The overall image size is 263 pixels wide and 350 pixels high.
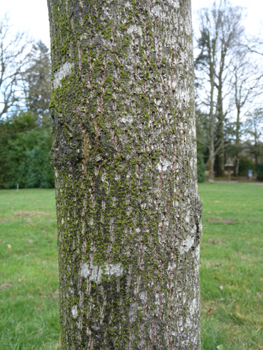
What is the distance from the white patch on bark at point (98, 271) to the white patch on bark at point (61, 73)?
737mm

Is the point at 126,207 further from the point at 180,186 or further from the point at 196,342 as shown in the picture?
the point at 196,342

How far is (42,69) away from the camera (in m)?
26.0

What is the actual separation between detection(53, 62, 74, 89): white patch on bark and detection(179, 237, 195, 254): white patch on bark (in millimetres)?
809

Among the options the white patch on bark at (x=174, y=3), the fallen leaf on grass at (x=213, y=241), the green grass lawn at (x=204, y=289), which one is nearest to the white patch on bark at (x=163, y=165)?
the white patch on bark at (x=174, y=3)

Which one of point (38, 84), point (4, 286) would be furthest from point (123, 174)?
point (38, 84)

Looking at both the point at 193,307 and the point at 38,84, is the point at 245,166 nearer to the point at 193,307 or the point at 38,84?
the point at 38,84

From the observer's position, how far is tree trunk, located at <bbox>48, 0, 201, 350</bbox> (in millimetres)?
1057

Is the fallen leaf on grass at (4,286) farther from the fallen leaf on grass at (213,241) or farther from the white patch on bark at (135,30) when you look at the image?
the fallen leaf on grass at (213,241)

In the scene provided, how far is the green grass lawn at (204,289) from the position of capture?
2328 mm

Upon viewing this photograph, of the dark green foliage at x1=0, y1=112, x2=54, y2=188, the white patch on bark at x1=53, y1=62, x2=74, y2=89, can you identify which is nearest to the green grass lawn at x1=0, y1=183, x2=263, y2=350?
the white patch on bark at x1=53, y1=62, x2=74, y2=89

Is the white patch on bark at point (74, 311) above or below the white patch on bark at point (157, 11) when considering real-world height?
below

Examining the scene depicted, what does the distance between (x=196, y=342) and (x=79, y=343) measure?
1.58 feet

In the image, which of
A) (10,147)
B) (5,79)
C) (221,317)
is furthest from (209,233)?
(5,79)

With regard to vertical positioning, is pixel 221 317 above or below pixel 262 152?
below
